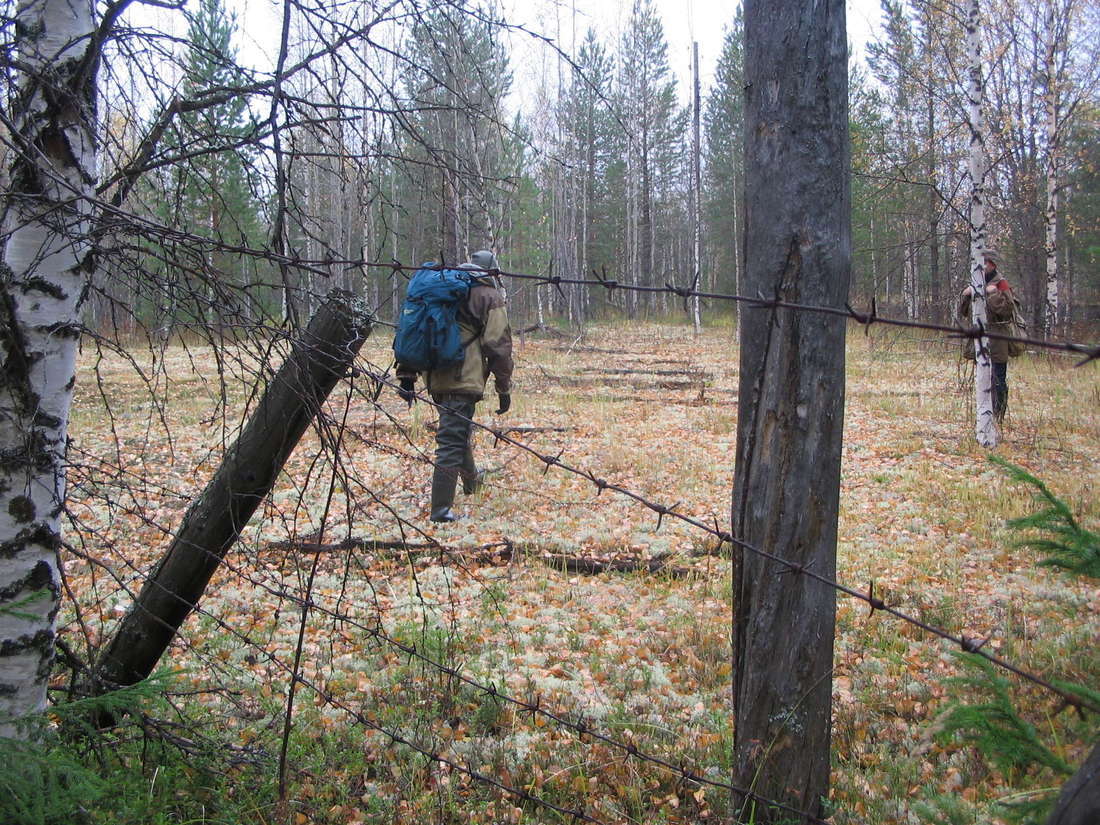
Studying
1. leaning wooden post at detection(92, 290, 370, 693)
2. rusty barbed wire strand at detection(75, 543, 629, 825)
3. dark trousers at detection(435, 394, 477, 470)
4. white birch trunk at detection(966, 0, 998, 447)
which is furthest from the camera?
white birch trunk at detection(966, 0, 998, 447)

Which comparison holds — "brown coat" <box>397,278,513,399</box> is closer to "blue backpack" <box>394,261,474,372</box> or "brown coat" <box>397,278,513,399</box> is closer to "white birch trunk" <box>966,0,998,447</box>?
"blue backpack" <box>394,261,474,372</box>

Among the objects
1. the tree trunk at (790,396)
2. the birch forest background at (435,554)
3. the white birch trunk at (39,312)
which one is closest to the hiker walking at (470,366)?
the birch forest background at (435,554)

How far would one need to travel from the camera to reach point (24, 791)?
4.75 feet

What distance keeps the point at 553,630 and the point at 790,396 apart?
2.94 meters

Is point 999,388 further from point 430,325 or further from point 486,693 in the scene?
point 486,693

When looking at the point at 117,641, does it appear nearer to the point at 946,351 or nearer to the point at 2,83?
the point at 2,83

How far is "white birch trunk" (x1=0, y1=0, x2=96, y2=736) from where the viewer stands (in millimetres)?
1970

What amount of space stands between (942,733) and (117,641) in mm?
2733

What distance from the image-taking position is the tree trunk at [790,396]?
190 centimetres

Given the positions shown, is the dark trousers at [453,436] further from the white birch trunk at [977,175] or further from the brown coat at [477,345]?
the white birch trunk at [977,175]

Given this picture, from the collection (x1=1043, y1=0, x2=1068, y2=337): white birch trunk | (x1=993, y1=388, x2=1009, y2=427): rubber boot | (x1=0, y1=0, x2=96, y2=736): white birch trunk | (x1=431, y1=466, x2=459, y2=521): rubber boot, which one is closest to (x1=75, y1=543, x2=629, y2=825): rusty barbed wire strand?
(x1=0, y1=0, x2=96, y2=736): white birch trunk

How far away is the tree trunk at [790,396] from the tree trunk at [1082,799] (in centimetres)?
103

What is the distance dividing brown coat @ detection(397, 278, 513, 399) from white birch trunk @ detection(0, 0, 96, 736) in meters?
4.50

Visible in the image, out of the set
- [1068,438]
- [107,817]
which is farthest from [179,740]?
[1068,438]
